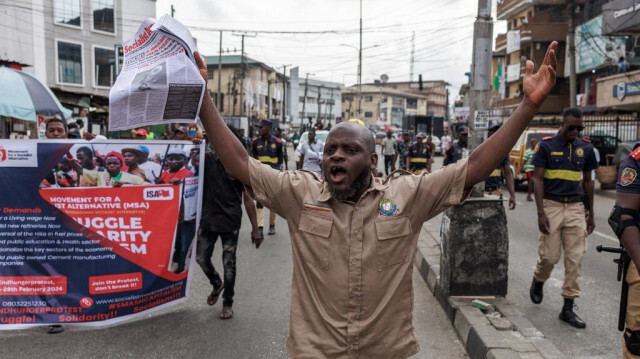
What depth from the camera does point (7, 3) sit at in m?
26.2

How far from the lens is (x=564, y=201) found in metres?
5.08

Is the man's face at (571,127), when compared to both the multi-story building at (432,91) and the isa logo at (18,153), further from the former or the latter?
the multi-story building at (432,91)

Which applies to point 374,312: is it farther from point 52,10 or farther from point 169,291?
point 52,10

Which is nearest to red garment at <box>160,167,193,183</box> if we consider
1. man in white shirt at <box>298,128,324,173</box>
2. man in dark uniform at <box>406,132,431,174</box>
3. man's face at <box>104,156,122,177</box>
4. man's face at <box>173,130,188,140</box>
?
man's face at <box>104,156,122,177</box>

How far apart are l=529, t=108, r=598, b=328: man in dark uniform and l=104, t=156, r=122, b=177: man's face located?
13.4 feet

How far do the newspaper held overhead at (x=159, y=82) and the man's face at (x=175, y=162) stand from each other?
267 cm

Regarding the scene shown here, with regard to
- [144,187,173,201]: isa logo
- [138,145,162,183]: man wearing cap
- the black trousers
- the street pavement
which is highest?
[138,145,162,183]: man wearing cap

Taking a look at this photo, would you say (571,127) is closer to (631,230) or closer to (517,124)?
(631,230)

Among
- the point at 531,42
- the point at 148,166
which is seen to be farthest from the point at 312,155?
the point at 531,42

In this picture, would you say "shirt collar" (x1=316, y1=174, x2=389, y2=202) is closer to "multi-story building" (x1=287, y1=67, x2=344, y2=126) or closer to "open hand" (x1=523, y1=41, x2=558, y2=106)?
"open hand" (x1=523, y1=41, x2=558, y2=106)

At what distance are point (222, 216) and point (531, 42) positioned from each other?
124 feet

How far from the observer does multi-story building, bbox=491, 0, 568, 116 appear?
3659 cm

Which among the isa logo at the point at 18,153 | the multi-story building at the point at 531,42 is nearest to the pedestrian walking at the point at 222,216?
the isa logo at the point at 18,153

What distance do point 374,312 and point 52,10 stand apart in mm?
32656
